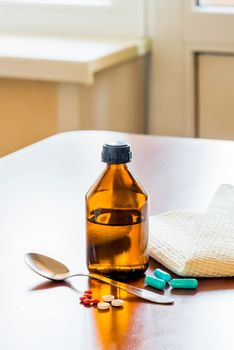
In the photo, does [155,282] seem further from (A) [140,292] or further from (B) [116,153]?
(B) [116,153]

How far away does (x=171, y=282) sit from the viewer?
879mm

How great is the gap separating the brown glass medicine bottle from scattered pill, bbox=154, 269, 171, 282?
1 centimetres

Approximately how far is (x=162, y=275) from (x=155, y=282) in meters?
0.02

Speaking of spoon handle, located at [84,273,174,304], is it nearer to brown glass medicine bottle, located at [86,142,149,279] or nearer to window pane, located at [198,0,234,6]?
brown glass medicine bottle, located at [86,142,149,279]

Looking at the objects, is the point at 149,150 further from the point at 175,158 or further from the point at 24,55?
the point at 24,55

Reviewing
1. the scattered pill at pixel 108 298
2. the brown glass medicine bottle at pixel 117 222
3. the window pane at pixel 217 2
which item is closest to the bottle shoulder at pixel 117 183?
the brown glass medicine bottle at pixel 117 222

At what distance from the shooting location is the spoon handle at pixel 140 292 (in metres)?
0.85

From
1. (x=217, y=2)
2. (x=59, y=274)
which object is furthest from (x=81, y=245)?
(x=217, y=2)

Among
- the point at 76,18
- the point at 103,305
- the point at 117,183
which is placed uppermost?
the point at 76,18

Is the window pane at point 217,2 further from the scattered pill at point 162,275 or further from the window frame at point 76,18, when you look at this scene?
the scattered pill at point 162,275

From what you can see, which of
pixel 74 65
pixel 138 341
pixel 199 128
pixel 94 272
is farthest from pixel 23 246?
pixel 199 128

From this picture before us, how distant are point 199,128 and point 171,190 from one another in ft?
4.16

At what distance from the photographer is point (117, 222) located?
89cm

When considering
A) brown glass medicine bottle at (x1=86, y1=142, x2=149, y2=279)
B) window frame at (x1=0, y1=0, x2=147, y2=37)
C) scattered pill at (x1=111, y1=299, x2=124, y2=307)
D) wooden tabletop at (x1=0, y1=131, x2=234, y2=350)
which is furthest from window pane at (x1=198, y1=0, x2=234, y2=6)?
scattered pill at (x1=111, y1=299, x2=124, y2=307)
